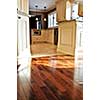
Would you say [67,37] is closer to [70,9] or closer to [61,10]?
[70,9]

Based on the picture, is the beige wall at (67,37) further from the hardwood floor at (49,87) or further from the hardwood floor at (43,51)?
the hardwood floor at (49,87)

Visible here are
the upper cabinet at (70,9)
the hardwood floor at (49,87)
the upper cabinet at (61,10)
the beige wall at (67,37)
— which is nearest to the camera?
the hardwood floor at (49,87)

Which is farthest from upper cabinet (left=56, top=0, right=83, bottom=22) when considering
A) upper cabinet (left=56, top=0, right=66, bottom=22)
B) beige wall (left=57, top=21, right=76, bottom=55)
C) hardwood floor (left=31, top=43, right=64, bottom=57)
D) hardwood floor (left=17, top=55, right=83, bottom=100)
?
hardwood floor (left=17, top=55, right=83, bottom=100)

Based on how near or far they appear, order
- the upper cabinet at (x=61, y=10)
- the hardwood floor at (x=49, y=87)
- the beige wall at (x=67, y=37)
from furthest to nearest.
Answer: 1. the upper cabinet at (x=61, y=10)
2. the beige wall at (x=67, y=37)
3. the hardwood floor at (x=49, y=87)

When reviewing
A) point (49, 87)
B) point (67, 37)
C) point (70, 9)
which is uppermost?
point (70, 9)

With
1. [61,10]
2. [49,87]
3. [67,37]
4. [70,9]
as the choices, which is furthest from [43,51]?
[49,87]

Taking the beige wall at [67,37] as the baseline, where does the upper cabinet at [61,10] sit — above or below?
above

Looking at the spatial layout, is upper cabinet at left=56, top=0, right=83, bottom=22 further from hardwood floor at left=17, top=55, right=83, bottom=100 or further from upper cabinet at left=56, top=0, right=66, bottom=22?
hardwood floor at left=17, top=55, right=83, bottom=100

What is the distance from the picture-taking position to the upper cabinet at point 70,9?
658 centimetres

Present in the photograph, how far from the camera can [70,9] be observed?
6.66m

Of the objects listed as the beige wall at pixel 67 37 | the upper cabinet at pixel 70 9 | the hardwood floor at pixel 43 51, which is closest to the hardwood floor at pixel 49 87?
the beige wall at pixel 67 37
